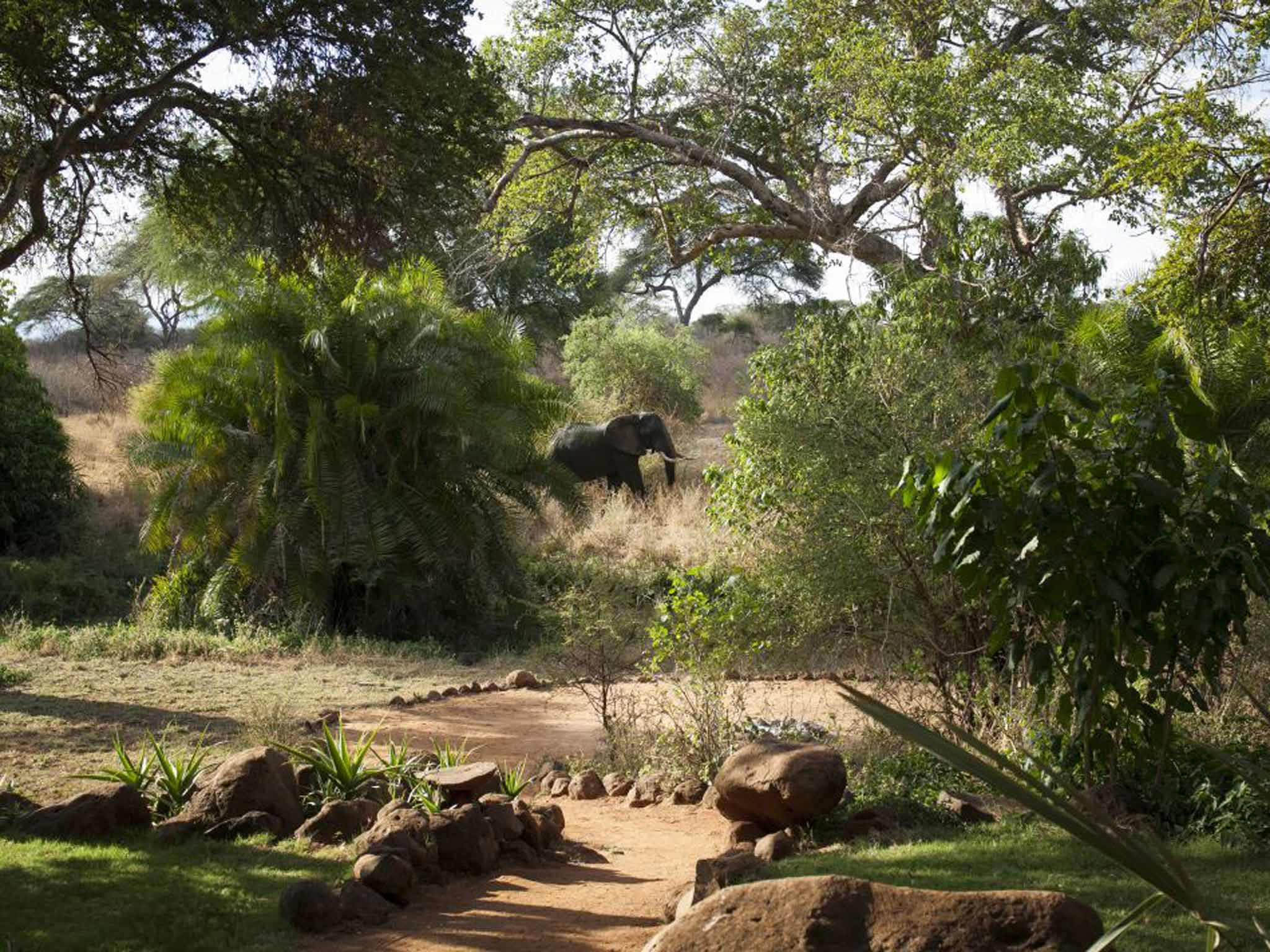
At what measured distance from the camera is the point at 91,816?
21.7ft

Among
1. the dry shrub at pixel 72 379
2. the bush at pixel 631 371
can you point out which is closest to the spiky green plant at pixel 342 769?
the dry shrub at pixel 72 379

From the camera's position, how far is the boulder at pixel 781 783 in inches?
257

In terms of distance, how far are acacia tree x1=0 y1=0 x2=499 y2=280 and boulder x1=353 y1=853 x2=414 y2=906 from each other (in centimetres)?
422

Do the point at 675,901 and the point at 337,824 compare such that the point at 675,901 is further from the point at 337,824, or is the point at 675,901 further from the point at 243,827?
the point at 243,827

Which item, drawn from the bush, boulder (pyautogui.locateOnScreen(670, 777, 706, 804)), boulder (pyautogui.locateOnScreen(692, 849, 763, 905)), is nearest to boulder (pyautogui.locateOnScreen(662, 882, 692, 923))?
boulder (pyautogui.locateOnScreen(692, 849, 763, 905))

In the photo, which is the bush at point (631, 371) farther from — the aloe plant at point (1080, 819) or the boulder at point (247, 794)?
the aloe plant at point (1080, 819)

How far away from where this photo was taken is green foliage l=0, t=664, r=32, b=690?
1107 centimetres

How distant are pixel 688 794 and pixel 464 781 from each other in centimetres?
159

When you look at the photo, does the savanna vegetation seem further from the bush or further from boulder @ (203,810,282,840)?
the bush

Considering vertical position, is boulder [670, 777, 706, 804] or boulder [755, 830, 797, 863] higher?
boulder [755, 830, 797, 863]

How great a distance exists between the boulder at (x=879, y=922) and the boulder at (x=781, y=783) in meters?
2.81

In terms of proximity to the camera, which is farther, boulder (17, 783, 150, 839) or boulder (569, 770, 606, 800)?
boulder (569, 770, 606, 800)

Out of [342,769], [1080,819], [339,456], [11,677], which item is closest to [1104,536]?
[342,769]

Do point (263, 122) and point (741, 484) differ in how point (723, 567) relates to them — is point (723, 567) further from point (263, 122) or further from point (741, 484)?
point (263, 122)
